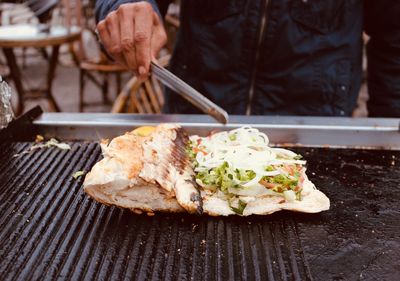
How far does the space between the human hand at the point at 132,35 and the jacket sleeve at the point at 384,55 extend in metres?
1.60

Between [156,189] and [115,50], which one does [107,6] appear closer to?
[115,50]

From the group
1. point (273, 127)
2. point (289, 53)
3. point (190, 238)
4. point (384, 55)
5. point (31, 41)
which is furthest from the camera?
point (31, 41)

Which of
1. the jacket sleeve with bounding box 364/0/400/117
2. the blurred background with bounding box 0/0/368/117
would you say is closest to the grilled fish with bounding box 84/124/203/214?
the jacket sleeve with bounding box 364/0/400/117

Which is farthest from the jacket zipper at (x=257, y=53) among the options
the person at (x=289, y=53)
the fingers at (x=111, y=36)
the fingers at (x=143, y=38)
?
the fingers at (x=111, y=36)

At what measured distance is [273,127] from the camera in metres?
2.55

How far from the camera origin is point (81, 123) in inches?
103

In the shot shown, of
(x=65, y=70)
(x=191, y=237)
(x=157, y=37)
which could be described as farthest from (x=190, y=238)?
(x=65, y=70)

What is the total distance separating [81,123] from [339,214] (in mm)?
1511

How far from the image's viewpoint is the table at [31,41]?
614 centimetres

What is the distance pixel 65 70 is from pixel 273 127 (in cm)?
879

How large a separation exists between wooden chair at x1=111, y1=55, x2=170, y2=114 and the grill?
1.90m

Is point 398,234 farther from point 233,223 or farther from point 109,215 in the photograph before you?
point 109,215

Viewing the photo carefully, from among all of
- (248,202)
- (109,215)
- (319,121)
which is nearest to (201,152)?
(248,202)

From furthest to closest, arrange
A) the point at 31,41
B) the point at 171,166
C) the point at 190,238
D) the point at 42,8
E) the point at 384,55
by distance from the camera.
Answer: the point at 42,8 < the point at 31,41 < the point at 384,55 < the point at 171,166 < the point at 190,238
